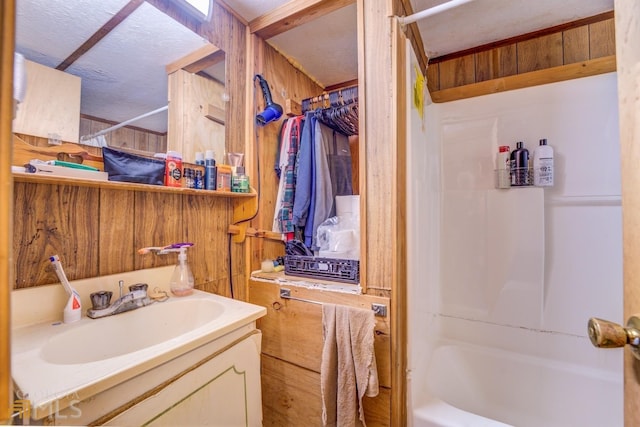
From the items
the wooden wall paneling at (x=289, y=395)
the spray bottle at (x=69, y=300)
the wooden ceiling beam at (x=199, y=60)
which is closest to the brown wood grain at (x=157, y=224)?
the spray bottle at (x=69, y=300)

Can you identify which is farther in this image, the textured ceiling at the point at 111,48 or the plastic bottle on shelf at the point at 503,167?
the plastic bottle on shelf at the point at 503,167

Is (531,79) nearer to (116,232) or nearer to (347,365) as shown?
(347,365)

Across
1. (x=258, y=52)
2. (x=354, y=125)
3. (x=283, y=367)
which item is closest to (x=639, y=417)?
(x=283, y=367)

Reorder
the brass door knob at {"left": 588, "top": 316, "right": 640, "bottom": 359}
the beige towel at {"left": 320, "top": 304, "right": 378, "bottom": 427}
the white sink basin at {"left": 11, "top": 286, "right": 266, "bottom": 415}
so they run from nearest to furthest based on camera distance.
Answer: the brass door knob at {"left": 588, "top": 316, "right": 640, "bottom": 359} < the white sink basin at {"left": 11, "top": 286, "right": 266, "bottom": 415} < the beige towel at {"left": 320, "top": 304, "right": 378, "bottom": 427}

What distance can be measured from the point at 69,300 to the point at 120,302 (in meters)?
0.13

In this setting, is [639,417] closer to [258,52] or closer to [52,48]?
[52,48]

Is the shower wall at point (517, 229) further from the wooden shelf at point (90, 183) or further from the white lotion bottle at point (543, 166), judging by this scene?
the wooden shelf at point (90, 183)

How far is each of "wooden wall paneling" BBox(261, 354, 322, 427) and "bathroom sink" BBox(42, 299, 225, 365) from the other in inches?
20.2

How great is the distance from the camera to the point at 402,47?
112cm

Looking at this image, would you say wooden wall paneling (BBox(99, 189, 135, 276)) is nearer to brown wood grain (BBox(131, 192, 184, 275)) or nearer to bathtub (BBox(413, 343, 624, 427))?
brown wood grain (BBox(131, 192, 184, 275))

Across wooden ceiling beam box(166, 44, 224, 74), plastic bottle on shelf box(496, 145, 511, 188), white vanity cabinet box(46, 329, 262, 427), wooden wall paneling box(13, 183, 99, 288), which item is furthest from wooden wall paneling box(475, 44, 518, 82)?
wooden wall paneling box(13, 183, 99, 288)

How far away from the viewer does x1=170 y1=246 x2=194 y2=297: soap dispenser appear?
3.51 feet

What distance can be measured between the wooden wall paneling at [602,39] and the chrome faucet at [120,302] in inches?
99.3

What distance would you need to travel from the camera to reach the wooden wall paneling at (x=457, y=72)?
5.82ft
